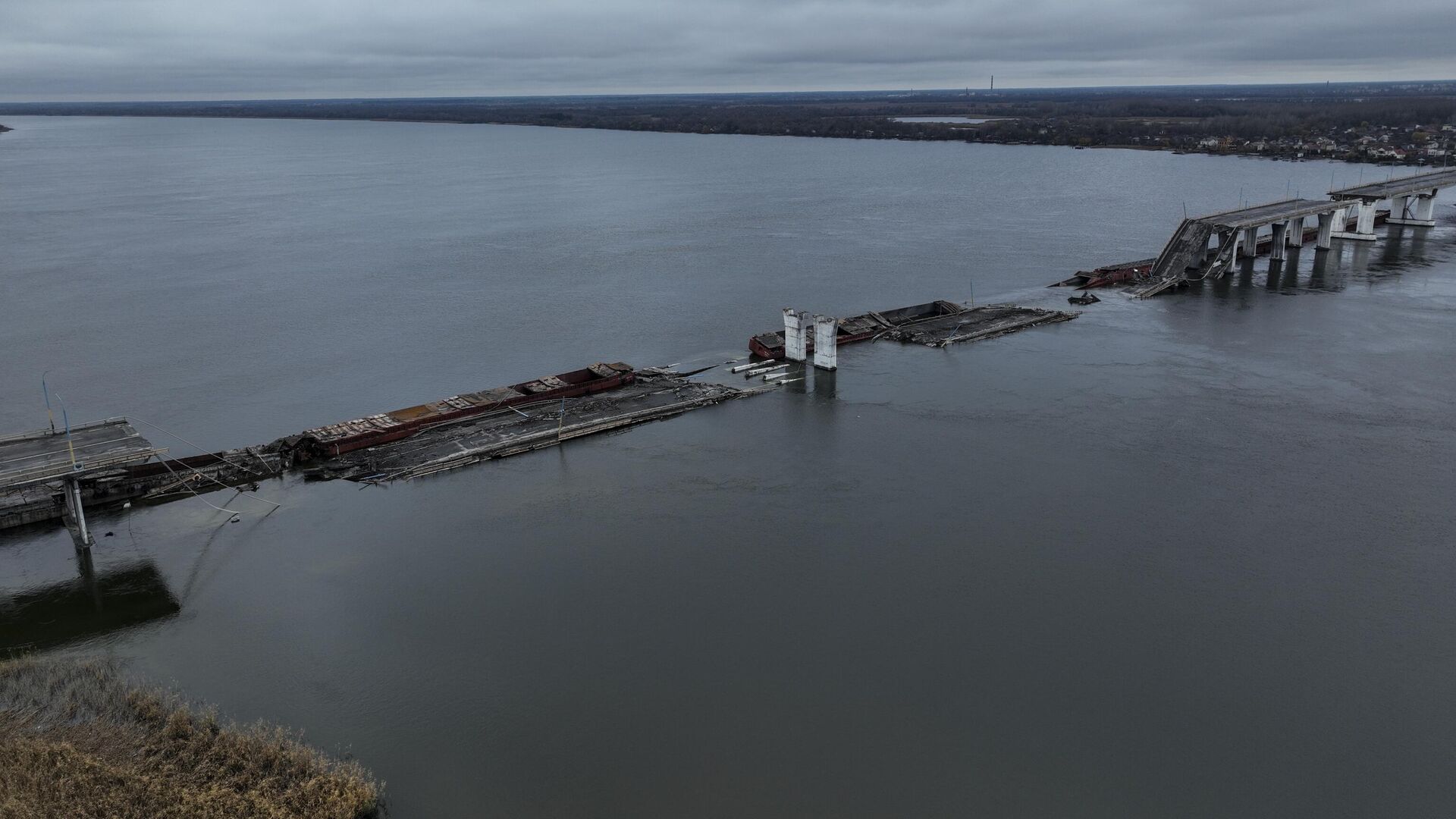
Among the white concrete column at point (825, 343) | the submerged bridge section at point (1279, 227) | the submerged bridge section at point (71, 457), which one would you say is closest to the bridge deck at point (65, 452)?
the submerged bridge section at point (71, 457)

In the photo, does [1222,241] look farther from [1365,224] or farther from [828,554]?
[828,554]

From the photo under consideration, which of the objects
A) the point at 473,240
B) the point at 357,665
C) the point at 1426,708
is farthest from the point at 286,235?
the point at 1426,708

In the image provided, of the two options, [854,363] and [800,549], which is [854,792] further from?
[854,363]

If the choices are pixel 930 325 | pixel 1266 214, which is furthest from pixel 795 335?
pixel 1266 214

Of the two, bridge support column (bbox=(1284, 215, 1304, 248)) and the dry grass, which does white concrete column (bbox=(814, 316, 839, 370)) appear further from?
bridge support column (bbox=(1284, 215, 1304, 248))

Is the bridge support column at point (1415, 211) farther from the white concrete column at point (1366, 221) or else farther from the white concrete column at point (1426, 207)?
the white concrete column at point (1366, 221)

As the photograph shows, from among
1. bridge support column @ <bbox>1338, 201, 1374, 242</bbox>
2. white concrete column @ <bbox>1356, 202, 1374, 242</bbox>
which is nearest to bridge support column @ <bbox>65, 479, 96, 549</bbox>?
bridge support column @ <bbox>1338, 201, 1374, 242</bbox>
